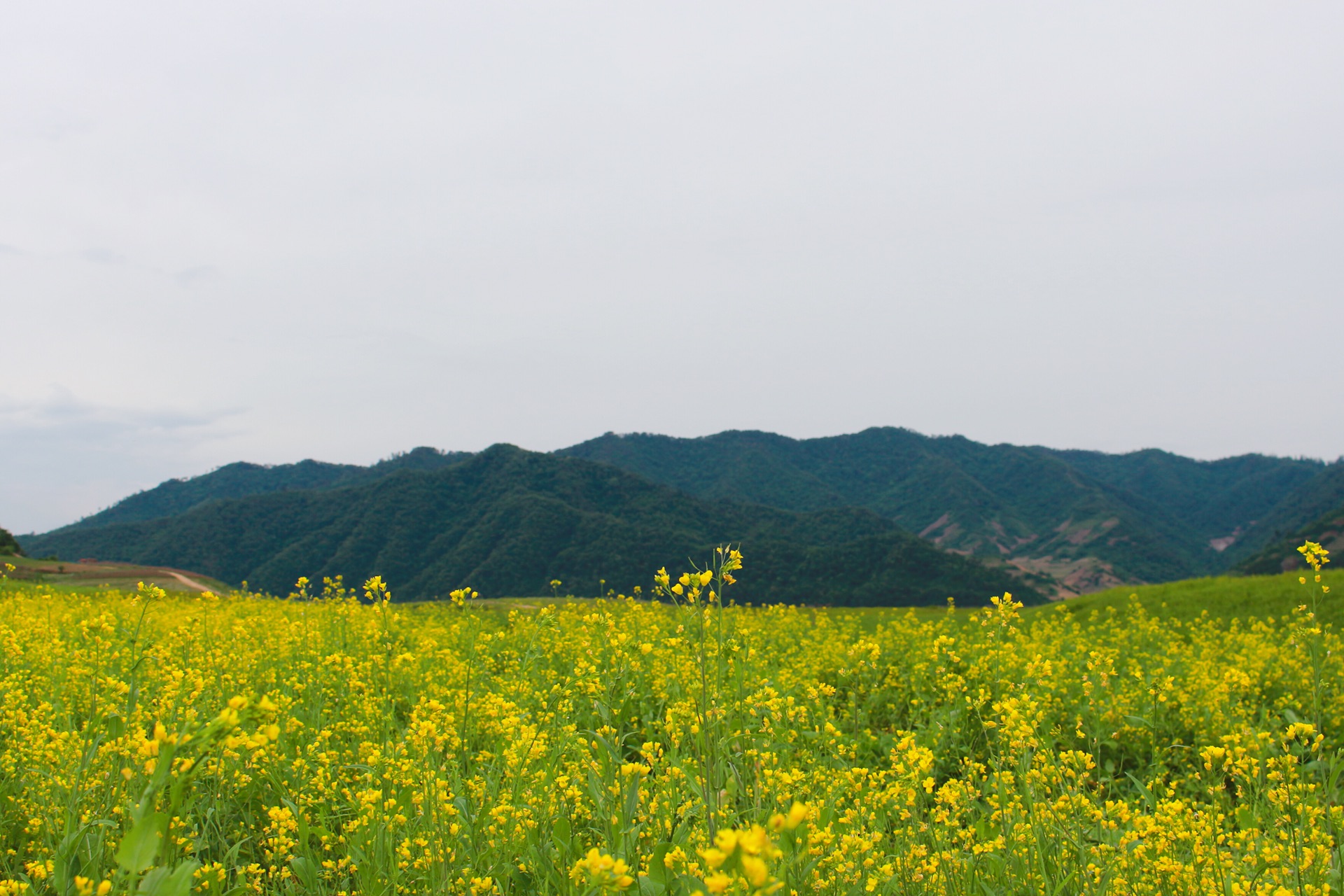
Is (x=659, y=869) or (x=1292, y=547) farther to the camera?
(x=1292, y=547)

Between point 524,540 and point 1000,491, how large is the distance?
5039 inches

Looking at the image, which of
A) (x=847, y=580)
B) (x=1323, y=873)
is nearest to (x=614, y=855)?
(x=1323, y=873)

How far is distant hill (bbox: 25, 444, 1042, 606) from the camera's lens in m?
70.2

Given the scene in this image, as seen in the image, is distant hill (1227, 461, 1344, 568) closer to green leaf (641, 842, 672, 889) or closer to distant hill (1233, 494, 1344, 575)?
distant hill (1233, 494, 1344, 575)

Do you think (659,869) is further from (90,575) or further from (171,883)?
(90,575)

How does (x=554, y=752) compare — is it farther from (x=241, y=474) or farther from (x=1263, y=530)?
(x=1263, y=530)

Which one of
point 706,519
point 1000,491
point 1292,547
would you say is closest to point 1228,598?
point 706,519

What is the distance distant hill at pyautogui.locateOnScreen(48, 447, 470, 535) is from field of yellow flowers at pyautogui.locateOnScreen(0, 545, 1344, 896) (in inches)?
4817

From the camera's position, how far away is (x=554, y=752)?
418cm

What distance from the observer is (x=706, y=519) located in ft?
298

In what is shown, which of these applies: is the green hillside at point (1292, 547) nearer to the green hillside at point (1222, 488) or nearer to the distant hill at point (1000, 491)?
the distant hill at point (1000, 491)

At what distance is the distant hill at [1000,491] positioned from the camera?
419 feet

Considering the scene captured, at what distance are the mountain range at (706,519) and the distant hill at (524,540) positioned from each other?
24cm

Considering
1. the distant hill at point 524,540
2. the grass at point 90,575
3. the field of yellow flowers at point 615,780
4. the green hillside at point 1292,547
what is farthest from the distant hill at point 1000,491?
the field of yellow flowers at point 615,780
